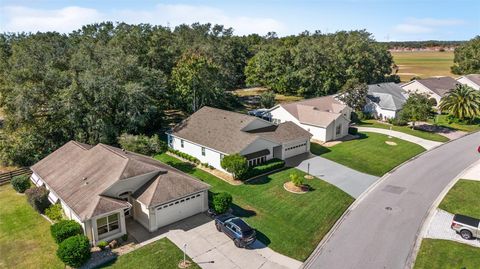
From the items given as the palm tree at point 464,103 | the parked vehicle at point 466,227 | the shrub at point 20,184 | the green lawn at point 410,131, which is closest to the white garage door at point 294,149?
the parked vehicle at point 466,227

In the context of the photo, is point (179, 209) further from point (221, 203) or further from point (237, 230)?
point (237, 230)

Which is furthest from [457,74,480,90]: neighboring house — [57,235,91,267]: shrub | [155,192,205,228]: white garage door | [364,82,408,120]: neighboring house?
[57,235,91,267]: shrub

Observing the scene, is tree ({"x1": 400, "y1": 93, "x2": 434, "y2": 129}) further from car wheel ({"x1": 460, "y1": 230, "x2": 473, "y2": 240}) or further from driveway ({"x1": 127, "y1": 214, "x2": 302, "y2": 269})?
driveway ({"x1": 127, "y1": 214, "x2": 302, "y2": 269})

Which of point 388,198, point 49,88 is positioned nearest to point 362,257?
point 388,198

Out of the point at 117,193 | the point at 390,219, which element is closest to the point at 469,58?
the point at 390,219

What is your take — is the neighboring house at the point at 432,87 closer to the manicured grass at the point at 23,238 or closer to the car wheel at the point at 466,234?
the car wheel at the point at 466,234

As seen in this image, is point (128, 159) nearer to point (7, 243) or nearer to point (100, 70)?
point (7, 243)

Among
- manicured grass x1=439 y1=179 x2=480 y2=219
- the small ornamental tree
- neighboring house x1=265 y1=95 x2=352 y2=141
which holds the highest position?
neighboring house x1=265 y1=95 x2=352 y2=141
